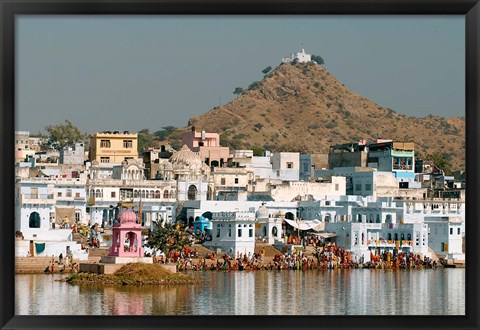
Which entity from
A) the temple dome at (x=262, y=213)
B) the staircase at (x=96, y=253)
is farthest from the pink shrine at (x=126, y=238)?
the temple dome at (x=262, y=213)

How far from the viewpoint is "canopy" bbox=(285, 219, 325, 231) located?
31.8m

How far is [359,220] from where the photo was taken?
32594 millimetres

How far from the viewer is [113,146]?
38.7m

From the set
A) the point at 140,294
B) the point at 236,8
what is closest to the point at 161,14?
the point at 236,8

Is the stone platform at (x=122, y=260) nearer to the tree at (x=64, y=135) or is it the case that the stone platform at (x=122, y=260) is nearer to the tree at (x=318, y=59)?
the tree at (x=64, y=135)

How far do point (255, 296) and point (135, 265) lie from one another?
2.84 meters

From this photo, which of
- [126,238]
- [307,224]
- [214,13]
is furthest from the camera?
[307,224]

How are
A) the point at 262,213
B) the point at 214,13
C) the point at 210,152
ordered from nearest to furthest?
the point at 214,13
the point at 262,213
the point at 210,152

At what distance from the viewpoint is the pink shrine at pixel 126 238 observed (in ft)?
73.8

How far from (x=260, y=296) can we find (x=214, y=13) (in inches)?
584

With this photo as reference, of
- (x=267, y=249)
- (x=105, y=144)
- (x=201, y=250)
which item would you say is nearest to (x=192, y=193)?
(x=267, y=249)

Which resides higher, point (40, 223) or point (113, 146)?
point (113, 146)

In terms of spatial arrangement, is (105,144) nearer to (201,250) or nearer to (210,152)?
(210,152)

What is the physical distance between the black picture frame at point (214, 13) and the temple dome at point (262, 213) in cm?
2610
